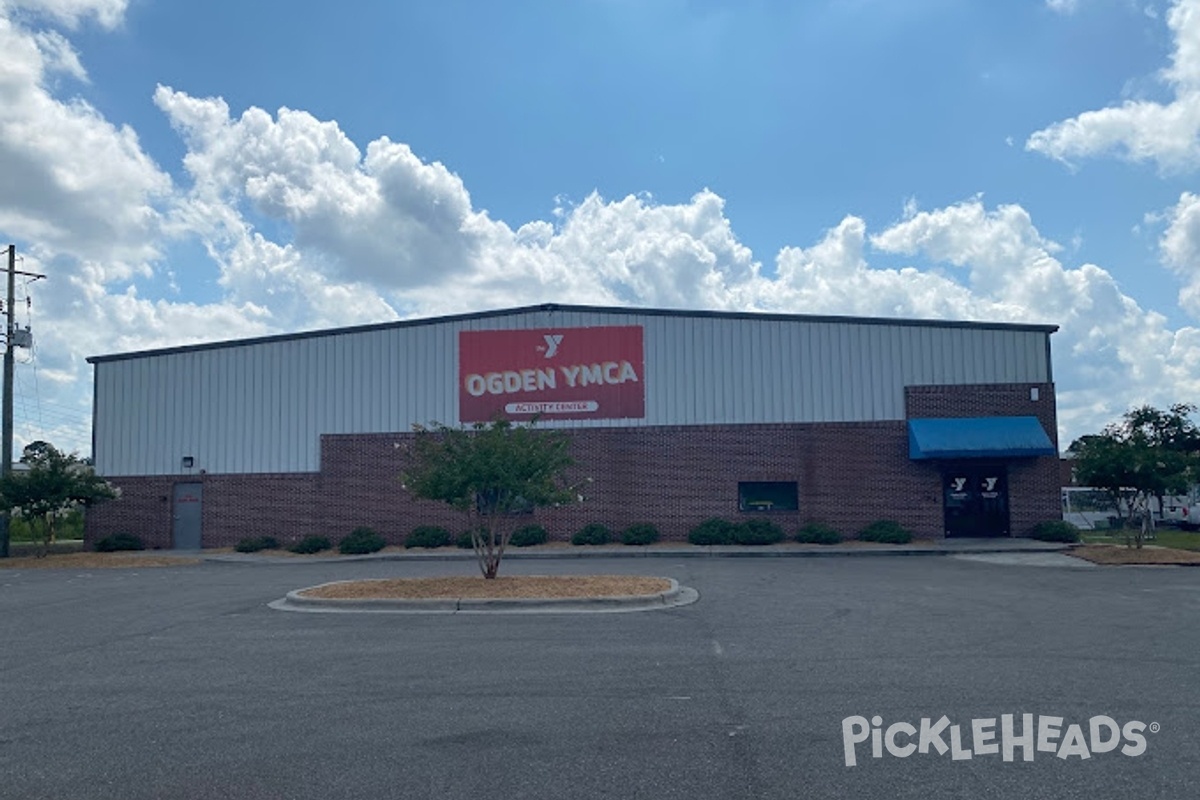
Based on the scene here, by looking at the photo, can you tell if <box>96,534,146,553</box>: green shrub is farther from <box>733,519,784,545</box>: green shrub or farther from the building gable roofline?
<box>733,519,784,545</box>: green shrub

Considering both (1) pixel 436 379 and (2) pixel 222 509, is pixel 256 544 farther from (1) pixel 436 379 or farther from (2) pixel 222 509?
(1) pixel 436 379

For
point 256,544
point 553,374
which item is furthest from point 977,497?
point 256,544

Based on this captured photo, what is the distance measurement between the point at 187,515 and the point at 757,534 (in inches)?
722

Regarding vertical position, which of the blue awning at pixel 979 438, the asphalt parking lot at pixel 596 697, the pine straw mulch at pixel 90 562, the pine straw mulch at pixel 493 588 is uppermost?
the blue awning at pixel 979 438

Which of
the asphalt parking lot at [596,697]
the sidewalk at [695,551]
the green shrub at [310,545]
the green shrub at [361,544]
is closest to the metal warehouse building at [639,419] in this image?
the green shrub at [310,545]

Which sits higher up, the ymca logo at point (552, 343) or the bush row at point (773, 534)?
the ymca logo at point (552, 343)

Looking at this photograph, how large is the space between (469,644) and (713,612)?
4114 millimetres

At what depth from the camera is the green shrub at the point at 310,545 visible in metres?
31.5

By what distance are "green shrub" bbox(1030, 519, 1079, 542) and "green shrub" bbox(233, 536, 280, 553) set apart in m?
22.5

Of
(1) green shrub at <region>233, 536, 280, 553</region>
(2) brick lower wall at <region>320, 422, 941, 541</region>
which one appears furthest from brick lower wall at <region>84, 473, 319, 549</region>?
(2) brick lower wall at <region>320, 422, 941, 541</region>

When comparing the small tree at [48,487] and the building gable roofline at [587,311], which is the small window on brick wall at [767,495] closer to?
the building gable roofline at [587,311]

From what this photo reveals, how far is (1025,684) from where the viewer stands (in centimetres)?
916

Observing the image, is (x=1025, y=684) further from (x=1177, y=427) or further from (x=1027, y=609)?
(x=1177, y=427)

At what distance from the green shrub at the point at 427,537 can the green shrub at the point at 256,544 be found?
446cm
